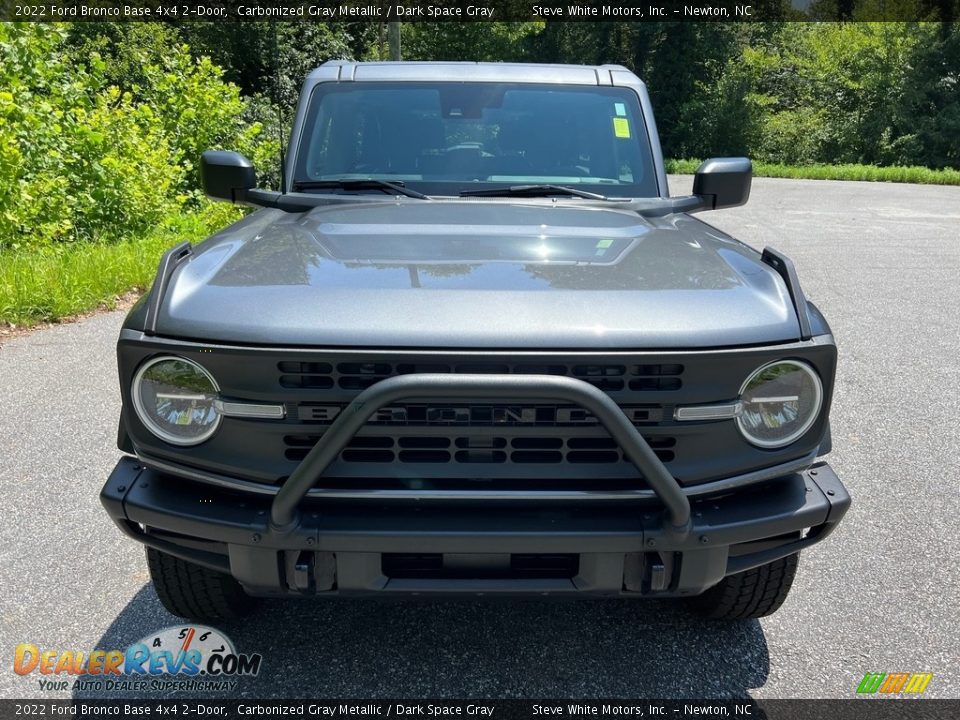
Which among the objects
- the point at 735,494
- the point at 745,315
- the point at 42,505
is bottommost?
the point at 42,505

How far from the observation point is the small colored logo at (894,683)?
8.14 ft

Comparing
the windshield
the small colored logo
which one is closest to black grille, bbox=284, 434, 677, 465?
the small colored logo

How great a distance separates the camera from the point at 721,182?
11.4 ft

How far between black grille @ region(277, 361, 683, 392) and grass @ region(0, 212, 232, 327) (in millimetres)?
5295

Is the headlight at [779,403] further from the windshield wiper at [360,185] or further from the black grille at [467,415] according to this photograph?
the windshield wiper at [360,185]

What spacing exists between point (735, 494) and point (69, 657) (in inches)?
81.8

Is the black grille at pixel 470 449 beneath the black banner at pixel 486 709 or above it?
above

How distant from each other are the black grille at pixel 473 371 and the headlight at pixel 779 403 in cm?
22

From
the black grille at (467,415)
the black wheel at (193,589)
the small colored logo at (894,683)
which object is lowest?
the small colored logo at (894,683)

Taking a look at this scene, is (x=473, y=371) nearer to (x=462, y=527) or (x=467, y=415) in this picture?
(x=467, y=415)

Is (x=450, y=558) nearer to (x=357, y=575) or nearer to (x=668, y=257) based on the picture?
(x=357, y=575)

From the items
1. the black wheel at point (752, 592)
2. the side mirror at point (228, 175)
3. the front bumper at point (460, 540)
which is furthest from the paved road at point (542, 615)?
the side mirror at point (228, 175)

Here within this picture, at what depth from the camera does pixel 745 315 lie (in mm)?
2092

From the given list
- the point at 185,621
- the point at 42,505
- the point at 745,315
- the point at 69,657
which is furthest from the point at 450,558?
the point at 42,505
